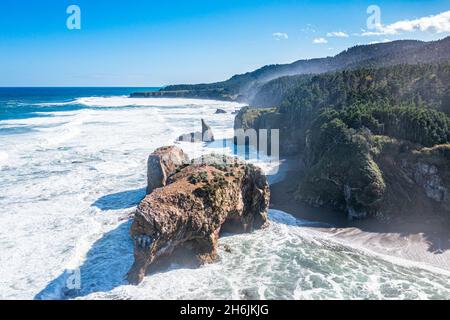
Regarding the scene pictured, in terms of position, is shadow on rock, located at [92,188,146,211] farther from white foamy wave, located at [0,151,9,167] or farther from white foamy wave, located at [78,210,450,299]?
white foamy wave, located at [0,151,9,167]

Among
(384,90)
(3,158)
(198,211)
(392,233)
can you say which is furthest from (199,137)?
(198,211)

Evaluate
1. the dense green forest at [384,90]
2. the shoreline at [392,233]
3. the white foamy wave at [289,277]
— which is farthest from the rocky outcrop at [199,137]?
the white foamy wave at [289,277]

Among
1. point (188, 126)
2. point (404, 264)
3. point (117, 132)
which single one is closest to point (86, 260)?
point (404, 264)

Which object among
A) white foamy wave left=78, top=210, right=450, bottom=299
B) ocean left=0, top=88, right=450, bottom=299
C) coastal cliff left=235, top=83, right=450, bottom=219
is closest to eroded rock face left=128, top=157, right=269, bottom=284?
ocean left=0, top=88, right=450, bottom=299

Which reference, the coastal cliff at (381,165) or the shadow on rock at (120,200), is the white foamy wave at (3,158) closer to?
the shadow on rock at (120,200)

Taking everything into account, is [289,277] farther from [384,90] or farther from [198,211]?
[384,90]
